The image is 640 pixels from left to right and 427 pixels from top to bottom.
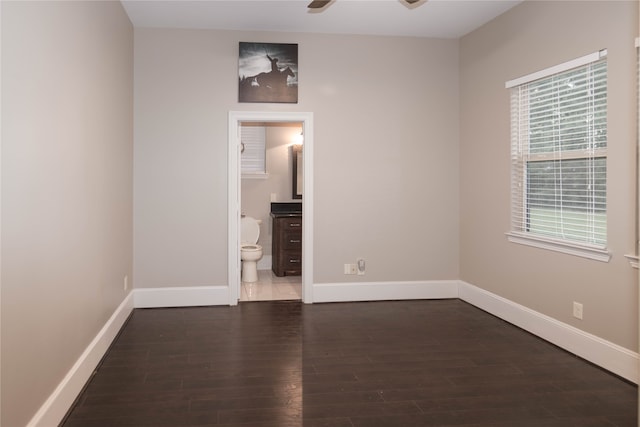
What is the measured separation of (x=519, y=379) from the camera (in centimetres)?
322

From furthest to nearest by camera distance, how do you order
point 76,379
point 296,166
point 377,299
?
point 296,166
point 377,299
point 76,379

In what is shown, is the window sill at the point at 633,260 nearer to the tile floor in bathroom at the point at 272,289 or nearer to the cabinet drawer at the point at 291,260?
the tile floor in bathroom at the point at 272,289

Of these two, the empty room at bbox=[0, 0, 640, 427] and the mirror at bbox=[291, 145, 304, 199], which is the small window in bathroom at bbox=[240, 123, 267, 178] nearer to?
the mirror at bbox=[291, 145, 304, 199]

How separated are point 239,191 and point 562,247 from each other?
2.96 m

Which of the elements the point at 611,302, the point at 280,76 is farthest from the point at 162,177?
the point at 611,302

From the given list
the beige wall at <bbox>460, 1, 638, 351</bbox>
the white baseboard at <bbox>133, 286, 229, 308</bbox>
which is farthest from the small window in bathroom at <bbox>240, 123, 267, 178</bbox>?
the beige wall at <bbox>460, 1, 638, 351</bbox>

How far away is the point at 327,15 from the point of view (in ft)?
15.4

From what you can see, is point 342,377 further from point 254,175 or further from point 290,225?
point 254,175

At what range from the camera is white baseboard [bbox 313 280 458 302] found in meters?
5.34

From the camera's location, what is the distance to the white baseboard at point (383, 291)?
5.34 m

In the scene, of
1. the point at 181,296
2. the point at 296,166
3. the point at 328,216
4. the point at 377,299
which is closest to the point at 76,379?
the point at 181,296

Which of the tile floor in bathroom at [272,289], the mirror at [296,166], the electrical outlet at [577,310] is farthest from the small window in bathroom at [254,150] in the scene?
the electrical outlet at [577,310]

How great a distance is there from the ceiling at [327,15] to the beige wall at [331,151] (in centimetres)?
16

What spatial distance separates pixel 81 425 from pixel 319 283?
3008mm
